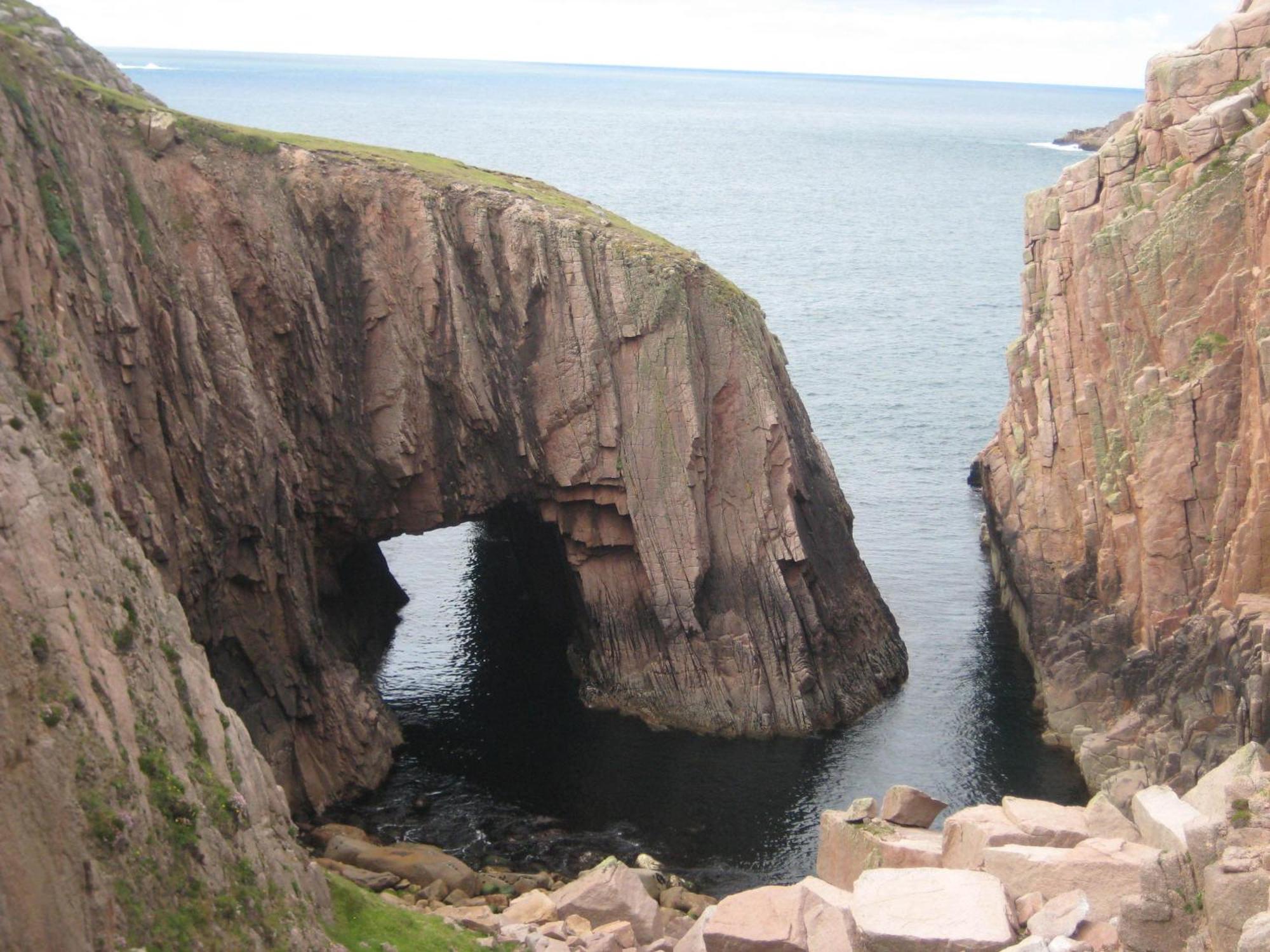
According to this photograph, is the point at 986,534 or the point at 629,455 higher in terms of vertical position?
A: the point at 629,455

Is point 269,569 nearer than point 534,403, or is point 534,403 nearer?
point 269,569

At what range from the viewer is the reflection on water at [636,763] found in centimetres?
4931

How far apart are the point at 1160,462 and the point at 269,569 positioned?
33897 mm

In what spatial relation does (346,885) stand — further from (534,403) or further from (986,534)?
(986,534)

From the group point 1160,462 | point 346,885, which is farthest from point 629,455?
point 346,885

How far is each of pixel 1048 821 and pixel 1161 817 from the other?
15.0ft

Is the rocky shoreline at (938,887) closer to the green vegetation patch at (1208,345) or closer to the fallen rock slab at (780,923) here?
the fallen rock slab at (780,923)

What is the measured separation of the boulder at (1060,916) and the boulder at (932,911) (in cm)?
63

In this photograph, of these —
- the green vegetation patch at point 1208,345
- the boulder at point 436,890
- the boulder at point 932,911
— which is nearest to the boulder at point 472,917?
the boulder at point 436,890

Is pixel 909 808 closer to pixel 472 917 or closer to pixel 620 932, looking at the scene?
pixel 620 932

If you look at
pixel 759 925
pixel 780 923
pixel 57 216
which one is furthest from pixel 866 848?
pixel 57 216

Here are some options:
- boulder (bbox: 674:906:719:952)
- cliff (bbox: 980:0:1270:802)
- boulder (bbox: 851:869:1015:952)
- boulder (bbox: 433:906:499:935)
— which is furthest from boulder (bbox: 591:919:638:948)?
cliff (bbox: 980:0:1270:802)

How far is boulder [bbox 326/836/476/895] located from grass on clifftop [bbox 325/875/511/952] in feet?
19.8

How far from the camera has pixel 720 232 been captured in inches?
6855
